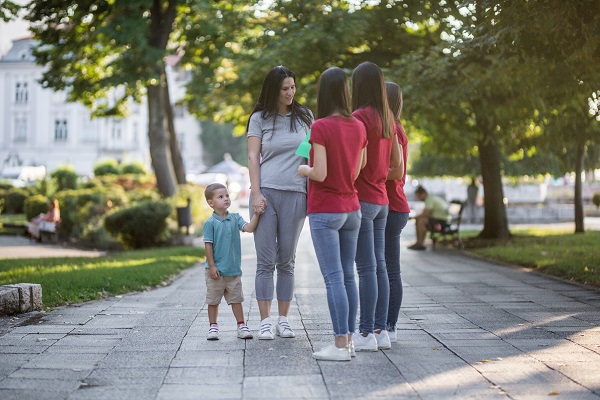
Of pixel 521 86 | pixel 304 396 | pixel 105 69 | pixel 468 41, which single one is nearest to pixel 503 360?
pixel 304 396

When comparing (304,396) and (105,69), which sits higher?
(105,69)

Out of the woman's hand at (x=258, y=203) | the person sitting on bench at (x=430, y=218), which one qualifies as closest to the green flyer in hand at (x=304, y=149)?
the woman's hand at (x=258, y=203)

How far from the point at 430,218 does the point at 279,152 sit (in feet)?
48.8

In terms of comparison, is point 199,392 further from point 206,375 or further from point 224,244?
point 224,244

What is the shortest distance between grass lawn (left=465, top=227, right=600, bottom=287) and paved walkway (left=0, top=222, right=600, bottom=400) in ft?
8.59

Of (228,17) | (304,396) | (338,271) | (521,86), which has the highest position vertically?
(228,17)

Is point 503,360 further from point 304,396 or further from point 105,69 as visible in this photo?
point 105,69

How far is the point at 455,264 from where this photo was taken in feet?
54.5

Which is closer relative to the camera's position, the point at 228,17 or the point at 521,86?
the point at 521,86

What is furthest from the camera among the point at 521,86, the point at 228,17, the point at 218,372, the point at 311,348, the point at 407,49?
the point at 228,17

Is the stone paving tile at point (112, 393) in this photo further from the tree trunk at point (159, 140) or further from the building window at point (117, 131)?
the building window at point (117, 131)

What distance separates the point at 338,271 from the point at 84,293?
16.6 feet

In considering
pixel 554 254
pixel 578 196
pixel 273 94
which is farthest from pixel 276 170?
pixel 578 196

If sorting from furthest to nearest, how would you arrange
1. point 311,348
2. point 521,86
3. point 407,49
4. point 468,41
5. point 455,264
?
point 407,49 → point 521,86 → point 455,264 → point 468,41 → point 311,348
